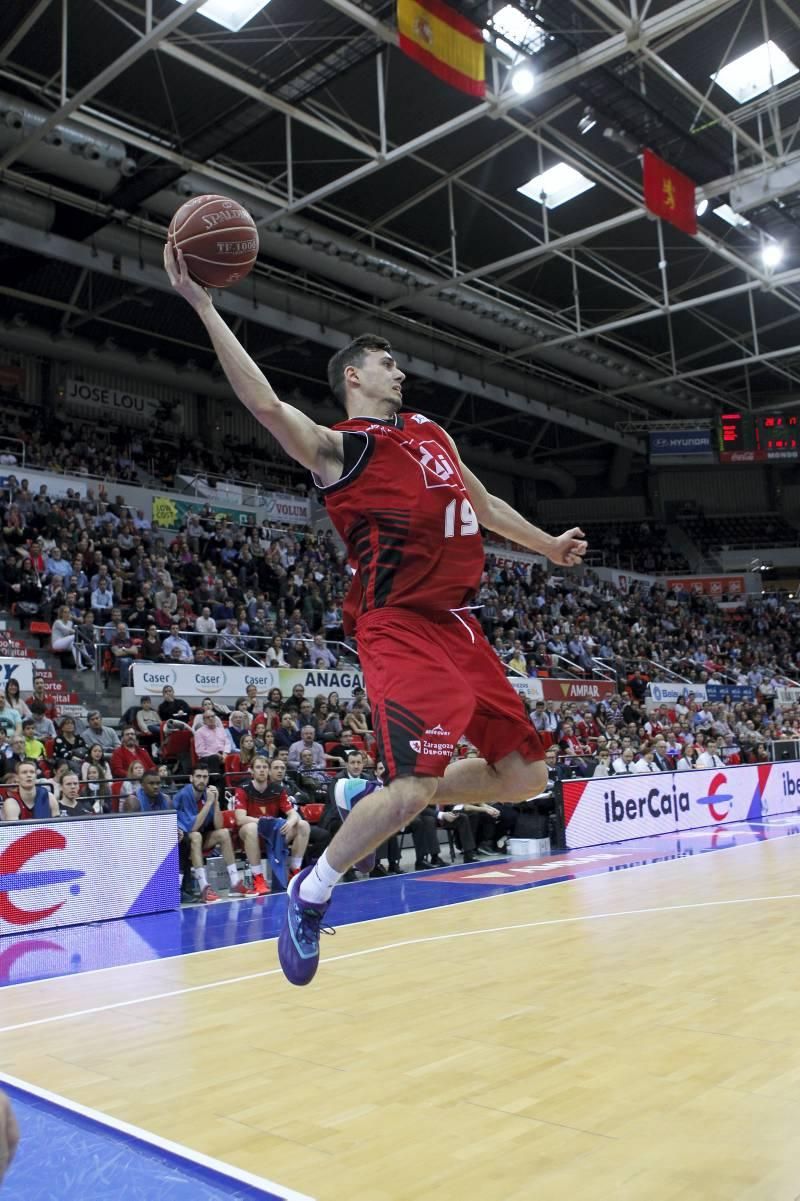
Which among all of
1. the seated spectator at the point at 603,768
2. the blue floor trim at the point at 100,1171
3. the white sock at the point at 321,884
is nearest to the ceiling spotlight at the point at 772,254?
the seated spectator at the point at 603,768

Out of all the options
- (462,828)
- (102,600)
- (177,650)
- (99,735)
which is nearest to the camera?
(99,735)

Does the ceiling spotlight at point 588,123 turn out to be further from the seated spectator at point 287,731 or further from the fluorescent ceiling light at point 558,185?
the seated spectator at point 287,731

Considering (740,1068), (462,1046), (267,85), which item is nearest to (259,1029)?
(462,1046)

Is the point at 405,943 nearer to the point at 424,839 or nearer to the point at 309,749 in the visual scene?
the point at 424,839

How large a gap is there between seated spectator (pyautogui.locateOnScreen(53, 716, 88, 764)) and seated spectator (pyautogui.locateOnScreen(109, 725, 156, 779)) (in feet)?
1.10

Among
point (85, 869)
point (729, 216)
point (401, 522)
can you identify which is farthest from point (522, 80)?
→ point (401, 522)

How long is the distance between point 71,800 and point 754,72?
16.0 meters

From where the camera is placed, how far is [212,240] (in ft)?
11.4

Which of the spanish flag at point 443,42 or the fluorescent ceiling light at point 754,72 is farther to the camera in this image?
the fluorescent ceiling light at point 754,72

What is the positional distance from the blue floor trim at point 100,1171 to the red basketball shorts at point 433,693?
132 centimetres

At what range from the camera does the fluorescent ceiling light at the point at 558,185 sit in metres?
19.9

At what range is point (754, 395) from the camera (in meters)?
35.2

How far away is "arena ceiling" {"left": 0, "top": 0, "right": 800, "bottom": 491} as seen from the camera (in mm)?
14547

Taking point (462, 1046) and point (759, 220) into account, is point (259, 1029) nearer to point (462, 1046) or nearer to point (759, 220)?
point (462, 1046)
